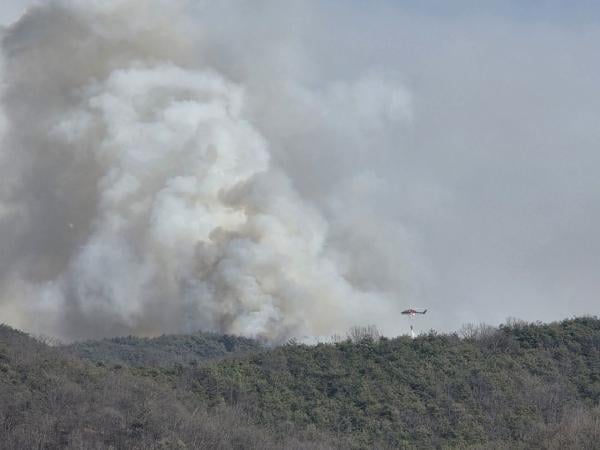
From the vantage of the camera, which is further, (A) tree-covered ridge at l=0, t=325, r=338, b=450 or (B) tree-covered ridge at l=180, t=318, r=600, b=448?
(B) tree-covered ridge at l=180, t=318, r=600, b=448

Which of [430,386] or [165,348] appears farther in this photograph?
[165,348]

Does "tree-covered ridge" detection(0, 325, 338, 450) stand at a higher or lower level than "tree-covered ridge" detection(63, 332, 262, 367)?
lower

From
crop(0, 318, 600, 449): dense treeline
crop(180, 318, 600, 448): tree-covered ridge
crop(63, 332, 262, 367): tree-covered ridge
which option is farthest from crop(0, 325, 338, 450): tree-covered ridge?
crop(63, 332, 262, 367): tree-covered ridge

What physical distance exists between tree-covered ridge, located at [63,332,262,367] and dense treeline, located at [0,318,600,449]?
1329 cm

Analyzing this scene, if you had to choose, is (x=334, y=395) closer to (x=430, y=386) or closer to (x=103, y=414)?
(x=430, y=386)

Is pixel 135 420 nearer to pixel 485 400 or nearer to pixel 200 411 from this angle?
pixel 200 411

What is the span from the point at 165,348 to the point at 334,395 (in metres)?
22.6

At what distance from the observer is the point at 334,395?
2064 inches

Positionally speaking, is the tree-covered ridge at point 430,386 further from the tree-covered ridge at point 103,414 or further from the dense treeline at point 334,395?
the tree-covered ridge at point 103,414

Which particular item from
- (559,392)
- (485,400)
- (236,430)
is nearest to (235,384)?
(236,430)

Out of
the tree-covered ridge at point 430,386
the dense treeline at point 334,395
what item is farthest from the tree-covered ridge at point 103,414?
the tree-covered ridge at point 430,386

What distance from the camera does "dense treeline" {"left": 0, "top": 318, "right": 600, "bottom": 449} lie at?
43.1 m

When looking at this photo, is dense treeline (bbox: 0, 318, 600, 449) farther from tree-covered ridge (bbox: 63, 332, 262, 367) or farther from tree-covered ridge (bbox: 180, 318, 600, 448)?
tree-covered ridge (bbox: 63, 332, 262, 367)

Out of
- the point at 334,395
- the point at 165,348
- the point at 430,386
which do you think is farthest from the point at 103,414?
the point at 165,348
